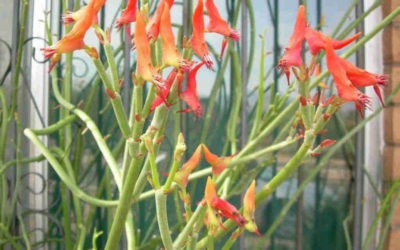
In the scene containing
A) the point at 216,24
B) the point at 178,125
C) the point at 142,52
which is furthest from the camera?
the point at 178,125

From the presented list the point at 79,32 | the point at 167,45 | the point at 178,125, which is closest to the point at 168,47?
the point at 167,45

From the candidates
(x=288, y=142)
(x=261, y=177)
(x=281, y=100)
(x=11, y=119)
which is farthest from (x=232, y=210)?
(x=11, y=119)

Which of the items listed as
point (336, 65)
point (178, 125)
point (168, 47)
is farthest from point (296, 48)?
point (178, 125)

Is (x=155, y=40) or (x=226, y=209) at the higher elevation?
(x=155, y=40)

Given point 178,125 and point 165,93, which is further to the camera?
point 178,125

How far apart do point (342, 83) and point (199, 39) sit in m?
0.16

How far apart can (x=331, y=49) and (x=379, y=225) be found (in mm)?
1123

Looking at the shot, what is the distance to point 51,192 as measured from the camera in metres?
1.87

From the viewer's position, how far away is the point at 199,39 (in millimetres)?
658

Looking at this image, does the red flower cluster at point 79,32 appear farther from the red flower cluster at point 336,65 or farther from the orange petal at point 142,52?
the red flower cluster at point 336,65

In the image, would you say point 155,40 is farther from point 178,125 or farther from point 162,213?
point 178,125

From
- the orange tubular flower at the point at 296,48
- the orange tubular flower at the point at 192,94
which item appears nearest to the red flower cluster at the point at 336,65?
the orange tubular flower at the point at 296,48

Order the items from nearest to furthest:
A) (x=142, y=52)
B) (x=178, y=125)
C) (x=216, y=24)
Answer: (x=142, y=52), (x=216, y=24), (x=178, y=125)

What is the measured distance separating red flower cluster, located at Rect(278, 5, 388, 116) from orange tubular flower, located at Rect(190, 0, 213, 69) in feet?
0.30
